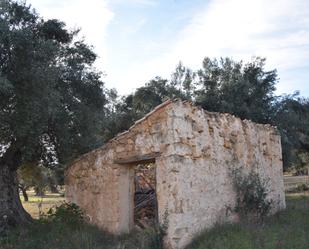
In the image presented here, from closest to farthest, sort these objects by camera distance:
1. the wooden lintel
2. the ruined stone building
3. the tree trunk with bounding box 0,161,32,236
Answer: the ruined stone building → the wooden lintel → the tree trunk with bounding box 0,161,32,236

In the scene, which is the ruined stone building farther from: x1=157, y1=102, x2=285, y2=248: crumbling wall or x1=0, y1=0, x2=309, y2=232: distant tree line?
x1=0, y1=0, x2=309, y2=232: distant tree line

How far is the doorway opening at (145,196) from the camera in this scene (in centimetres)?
1333

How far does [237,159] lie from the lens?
1104cm

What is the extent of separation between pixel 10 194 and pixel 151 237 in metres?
5.20

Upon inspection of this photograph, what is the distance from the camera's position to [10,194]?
1173cm

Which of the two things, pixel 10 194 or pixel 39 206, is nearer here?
pixel 10 194

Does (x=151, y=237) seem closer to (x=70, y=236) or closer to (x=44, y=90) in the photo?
(x=70, y=236)

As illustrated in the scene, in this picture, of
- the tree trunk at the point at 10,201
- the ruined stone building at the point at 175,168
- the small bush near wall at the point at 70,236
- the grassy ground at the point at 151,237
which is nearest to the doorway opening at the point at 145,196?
the ruined stone building at the point at 175,168

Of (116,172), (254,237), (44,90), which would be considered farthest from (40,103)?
(254,237)

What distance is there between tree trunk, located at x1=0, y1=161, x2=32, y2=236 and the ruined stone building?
4.86 feet

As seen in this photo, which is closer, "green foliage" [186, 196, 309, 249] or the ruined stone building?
"green foliage" [186, 196, 309, 249]

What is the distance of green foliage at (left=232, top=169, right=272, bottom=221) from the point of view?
10516mm

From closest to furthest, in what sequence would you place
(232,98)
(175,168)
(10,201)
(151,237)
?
(151,237)
(175,168)
(10,201)
(232,98)

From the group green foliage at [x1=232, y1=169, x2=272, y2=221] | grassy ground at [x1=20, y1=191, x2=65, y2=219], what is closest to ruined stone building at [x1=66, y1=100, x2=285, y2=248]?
green foliage at [x1=232, y1=169, x2=272, y2=221]
